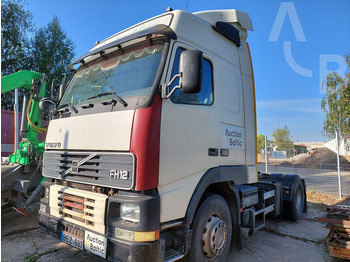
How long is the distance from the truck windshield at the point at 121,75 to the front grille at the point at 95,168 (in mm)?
706

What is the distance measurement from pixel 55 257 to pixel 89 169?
1873mm

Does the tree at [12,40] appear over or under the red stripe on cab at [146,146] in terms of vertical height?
over

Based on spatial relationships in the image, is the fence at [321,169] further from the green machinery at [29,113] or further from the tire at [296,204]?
the green machinery at [29,113]

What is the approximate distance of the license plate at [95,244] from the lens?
2471 millimetres

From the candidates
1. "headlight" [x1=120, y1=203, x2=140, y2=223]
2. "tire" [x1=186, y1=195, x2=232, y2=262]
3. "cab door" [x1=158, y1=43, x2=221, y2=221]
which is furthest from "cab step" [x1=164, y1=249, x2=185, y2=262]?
"headlight" [x1=120, y1=203, x2=140, y2=223]

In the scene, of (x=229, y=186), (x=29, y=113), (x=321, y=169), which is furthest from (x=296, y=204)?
(x=321, y=169)

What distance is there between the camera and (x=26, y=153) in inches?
203

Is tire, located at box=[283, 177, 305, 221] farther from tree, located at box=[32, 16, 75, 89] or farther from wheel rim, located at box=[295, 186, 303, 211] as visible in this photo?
tree, located at box=[32, 16, 75, 89]

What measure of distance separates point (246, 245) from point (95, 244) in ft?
9.56

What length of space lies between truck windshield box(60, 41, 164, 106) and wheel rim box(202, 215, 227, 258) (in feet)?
5.97

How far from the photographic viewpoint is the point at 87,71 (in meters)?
3.70

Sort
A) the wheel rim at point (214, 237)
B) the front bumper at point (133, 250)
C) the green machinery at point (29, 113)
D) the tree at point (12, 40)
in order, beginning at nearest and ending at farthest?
the front bumper at point (133, 250) → the wheel rim at point (214, 237) → the green machinery at point (29, 113) → the tree at point (12, 40)

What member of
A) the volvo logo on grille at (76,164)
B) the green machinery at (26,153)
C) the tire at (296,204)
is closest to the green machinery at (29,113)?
the green machinery at (26,153)

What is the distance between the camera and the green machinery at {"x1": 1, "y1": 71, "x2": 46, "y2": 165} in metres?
5.17
